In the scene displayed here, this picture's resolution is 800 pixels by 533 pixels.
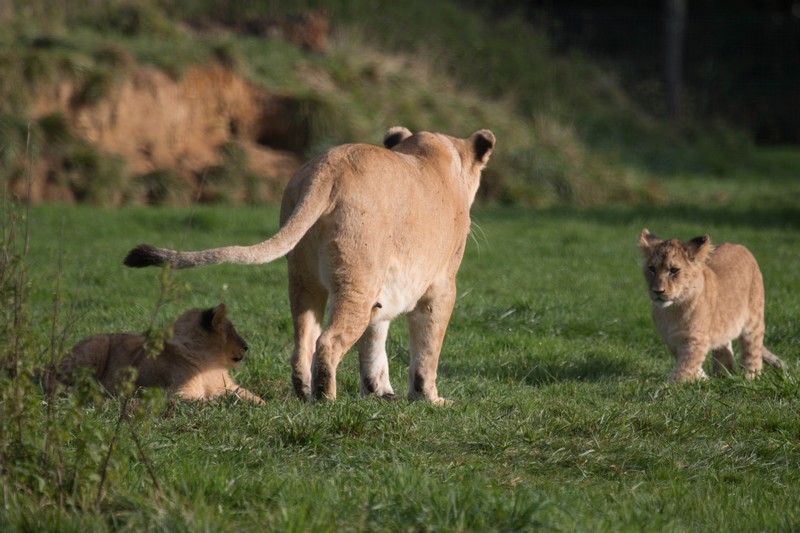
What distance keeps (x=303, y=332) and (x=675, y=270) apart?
123 inches

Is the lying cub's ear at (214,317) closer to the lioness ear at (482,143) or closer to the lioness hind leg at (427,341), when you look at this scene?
Result: the lioness hind leg at (427,341)

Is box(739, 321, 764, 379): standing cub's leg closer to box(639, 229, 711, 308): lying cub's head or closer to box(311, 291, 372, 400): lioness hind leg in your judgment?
box(639, 229, 711, 308): lying cub's head

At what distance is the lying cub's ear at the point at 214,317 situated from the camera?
23.7 ft

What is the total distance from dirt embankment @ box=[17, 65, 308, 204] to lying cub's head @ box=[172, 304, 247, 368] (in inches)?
400

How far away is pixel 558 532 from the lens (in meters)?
4.50

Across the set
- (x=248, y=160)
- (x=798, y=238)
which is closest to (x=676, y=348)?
(x=798, y=238)

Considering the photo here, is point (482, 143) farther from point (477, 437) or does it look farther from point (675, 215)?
point (675, 215)

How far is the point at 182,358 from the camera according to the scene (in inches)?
278

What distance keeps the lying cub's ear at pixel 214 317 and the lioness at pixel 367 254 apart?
2.63 feet

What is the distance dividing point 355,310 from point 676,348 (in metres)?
3.19

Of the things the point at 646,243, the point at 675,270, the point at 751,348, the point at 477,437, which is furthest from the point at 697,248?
the point at 477,437

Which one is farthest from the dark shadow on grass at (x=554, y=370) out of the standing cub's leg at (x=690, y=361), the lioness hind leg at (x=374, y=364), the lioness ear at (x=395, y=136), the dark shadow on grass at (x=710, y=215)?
the dark shadow on grass at (x=710, y=215)

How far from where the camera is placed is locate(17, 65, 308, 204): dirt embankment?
17.7 m

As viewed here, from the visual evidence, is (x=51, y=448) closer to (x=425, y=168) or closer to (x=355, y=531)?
(x=355, y=531)
